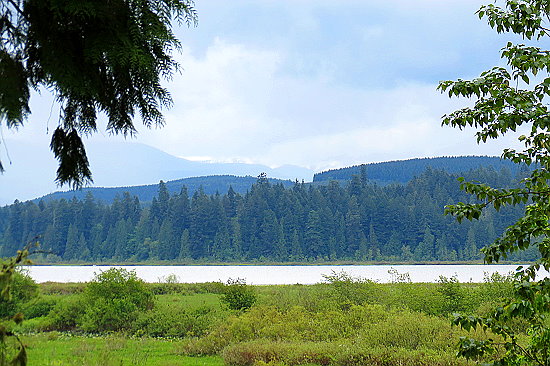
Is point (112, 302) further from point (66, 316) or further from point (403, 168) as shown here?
point (403, 168)

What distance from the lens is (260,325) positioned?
1811 cm

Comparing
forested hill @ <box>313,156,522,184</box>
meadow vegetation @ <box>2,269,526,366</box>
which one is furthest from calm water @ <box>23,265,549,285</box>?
forested hill @ <box>313,156,522,184</box>

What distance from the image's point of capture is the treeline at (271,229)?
94500mm

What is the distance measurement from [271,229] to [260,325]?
80.3 metres

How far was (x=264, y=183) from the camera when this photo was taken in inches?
4562

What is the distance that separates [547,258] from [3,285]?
360 centimetres

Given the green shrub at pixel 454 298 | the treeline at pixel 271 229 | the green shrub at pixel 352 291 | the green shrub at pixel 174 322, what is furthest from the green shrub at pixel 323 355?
the treeline at pixel 271 229

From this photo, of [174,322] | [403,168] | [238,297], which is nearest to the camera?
[174,322]

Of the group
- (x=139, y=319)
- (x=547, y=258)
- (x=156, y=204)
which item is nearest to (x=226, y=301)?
(x=139, y=319)

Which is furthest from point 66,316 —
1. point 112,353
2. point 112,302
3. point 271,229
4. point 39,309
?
point 271,229

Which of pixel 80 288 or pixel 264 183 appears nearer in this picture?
pixel 80 288

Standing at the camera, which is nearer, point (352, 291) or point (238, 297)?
point (352, 291)

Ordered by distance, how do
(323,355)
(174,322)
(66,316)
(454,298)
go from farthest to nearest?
1. (66,316)
2. (174,322)
3. (454,298)
4. (323,355)

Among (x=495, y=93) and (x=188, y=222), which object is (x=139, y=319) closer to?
(x=495, y=93)
